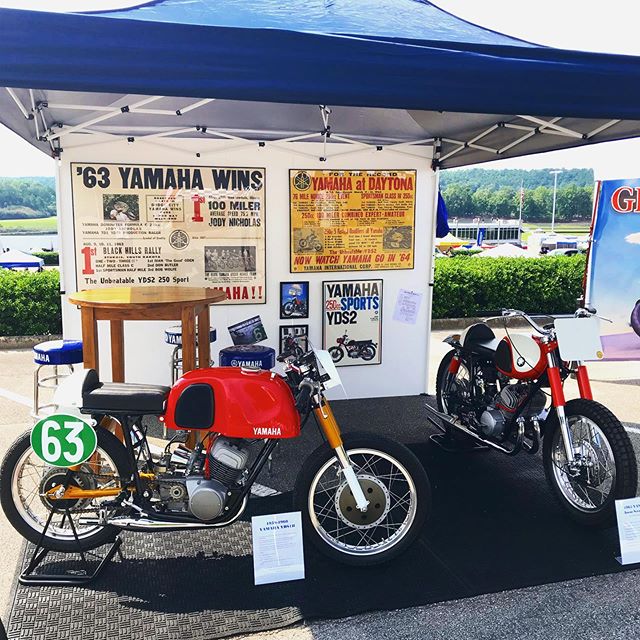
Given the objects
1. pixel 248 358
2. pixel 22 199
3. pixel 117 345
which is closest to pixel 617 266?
pixel 248 358

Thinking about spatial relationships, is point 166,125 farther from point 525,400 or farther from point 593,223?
point 593,223

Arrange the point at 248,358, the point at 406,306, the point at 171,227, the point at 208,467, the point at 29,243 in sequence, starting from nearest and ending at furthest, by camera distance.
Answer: the point at 208,467, the point at 248,358, the point at 171,227, the point at 406,306, the point at 29,243

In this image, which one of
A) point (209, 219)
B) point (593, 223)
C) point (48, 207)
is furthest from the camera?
point (48, 207)

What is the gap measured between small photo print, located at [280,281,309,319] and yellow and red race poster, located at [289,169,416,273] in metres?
0.13

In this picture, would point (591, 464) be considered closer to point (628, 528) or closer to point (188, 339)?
point (628, 528)

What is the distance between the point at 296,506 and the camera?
2.77m

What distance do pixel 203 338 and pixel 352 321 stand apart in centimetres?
156

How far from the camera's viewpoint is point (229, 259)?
5078 mm

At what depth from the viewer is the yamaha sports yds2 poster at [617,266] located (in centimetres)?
645

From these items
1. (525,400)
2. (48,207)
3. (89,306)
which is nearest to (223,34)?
(89,306)

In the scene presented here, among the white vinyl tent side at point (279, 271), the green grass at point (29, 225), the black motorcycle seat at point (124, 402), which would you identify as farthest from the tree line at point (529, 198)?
the black motorcycle seat at point (124, 402)

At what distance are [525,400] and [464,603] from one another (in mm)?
1366

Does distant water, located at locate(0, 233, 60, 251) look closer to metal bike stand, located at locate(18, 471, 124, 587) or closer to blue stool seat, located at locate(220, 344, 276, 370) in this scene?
blue stool seat, located at locate(220, 344, 276, 370)

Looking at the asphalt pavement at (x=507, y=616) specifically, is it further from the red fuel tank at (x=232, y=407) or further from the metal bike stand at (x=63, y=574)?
the red fuel tank at (x=232, y=407)
